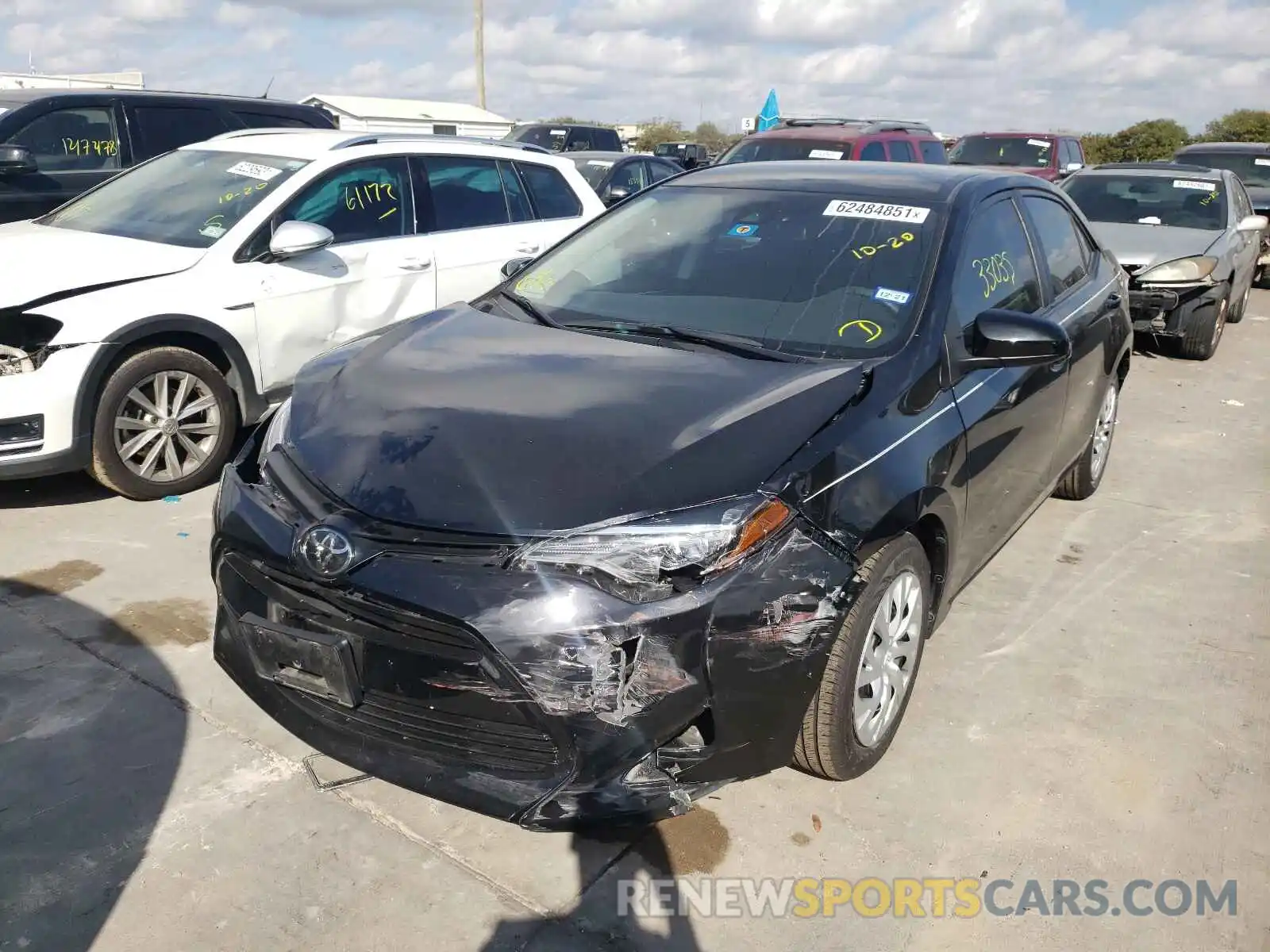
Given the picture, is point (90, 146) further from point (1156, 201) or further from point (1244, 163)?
point (1244, 163)

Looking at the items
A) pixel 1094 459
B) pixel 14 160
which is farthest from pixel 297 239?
pixel 1094 459

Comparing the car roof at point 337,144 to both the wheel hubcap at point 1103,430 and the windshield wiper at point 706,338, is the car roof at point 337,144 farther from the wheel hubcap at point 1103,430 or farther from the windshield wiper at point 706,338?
the wheel hubcap at point 1103,430

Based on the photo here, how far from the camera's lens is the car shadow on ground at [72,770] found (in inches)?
96.5

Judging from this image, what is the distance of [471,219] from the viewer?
6.22m

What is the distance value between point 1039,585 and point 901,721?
1435mm

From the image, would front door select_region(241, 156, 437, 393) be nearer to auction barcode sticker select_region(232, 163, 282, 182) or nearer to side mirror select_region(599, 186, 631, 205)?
auction barcode sticker select_region(232, 163, 282, 182)

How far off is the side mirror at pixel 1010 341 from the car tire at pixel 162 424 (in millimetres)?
3534

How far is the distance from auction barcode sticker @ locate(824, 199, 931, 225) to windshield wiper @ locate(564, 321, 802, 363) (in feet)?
2.44

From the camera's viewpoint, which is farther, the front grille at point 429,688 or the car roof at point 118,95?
the car roof at point 118,95

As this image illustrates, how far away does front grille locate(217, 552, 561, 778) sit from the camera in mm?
2297

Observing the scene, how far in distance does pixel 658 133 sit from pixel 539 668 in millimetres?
55481

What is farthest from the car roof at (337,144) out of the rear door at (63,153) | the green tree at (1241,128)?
the green tree at (1241,128)

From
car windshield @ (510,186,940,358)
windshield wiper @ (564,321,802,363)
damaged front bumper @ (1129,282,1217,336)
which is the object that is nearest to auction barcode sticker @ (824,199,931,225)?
car windshield @ (510,186,940,358)

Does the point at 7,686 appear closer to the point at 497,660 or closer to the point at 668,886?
the point at 497,660
